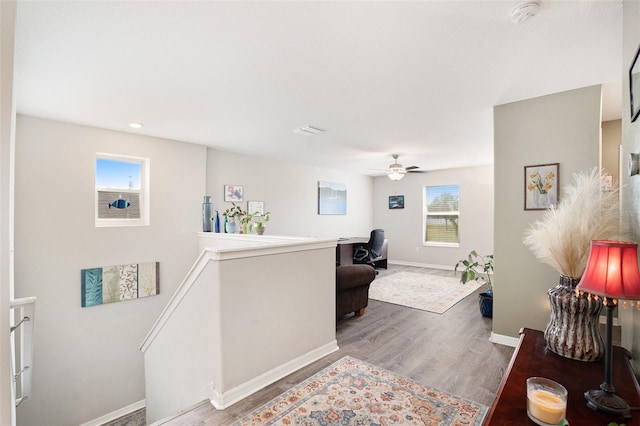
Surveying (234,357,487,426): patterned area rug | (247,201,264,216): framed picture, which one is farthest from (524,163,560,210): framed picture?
(247,201,264,216): framed picture

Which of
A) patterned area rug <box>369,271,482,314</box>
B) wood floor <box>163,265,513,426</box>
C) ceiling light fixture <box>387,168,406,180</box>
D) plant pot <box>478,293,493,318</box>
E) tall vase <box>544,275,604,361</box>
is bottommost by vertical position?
patterned area rug <box>369,271,482,314</box>

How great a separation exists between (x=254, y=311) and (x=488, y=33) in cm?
252

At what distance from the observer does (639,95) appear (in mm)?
1357

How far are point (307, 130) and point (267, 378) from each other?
298 cm

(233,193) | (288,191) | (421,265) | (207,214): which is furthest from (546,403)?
(421,265)

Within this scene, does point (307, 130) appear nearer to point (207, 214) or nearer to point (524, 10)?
point (207, 214)

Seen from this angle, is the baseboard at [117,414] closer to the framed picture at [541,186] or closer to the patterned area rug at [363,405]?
the patterned area rug at [363,405]

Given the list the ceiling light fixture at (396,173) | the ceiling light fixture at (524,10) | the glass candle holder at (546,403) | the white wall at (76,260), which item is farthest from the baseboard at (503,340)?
the white wall at (76,260)

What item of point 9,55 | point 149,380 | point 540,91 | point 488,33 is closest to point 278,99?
point 488,33

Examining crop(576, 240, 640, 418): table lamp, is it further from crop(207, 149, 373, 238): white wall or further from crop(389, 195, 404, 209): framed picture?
crop(389, 195, 404, 209): framed picture

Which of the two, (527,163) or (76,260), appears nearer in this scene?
(527,163)

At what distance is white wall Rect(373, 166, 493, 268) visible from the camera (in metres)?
6.89

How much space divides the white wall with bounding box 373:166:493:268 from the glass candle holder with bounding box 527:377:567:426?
253 inches

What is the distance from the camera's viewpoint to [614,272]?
3.52 ft
